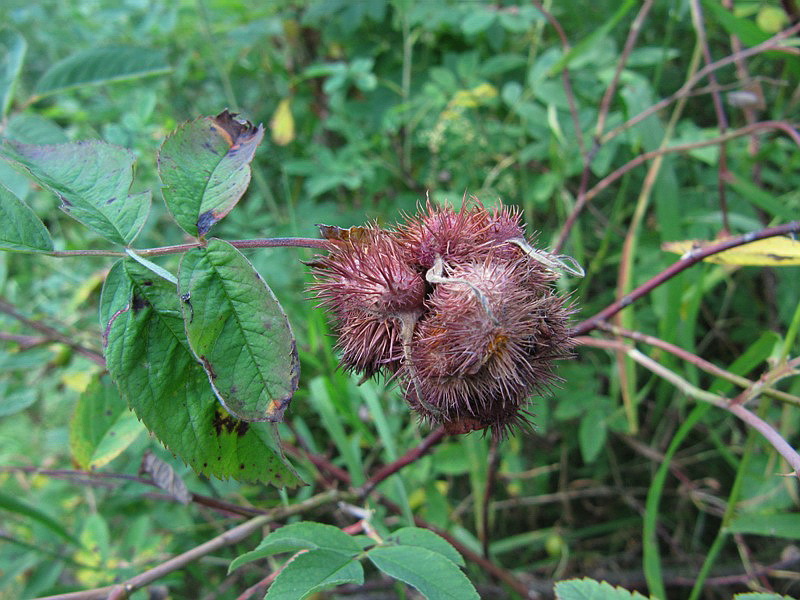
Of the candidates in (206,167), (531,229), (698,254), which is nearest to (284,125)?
(531,229)

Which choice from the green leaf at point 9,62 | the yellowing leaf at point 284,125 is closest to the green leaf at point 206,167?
the green leaf at point 9,62

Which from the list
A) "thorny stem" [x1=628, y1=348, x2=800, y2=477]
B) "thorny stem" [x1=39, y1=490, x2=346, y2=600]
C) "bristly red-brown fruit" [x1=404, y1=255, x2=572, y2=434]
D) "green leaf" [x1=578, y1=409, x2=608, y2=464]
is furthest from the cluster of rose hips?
"green leaf" [x1=578, y1=409, x2=608, y2=464]

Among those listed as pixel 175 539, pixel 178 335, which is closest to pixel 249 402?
pixel 178 335

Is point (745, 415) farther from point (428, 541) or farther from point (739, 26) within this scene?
point (739, 26)

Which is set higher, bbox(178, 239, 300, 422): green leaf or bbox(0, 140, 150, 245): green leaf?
bbox(0, 140, 150, 245): green leaf

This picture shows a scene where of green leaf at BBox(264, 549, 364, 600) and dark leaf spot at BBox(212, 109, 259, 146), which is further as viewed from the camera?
dark leaf spot at BBox(212, 109, 259, 146)

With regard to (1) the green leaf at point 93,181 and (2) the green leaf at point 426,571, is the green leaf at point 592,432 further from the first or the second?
(1) the green leaf at point 93,181

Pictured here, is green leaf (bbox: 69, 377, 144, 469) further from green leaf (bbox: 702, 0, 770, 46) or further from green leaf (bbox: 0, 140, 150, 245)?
green leaf (bbox: 702, 0, 770, 46)
